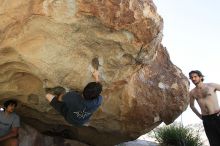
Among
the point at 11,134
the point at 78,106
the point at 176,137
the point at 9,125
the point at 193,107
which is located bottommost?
the point at 176,137

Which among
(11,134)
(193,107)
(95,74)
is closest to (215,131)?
(193,107)

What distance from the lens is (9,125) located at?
→ 625 cm

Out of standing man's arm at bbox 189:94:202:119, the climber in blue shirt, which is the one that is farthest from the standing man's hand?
standing man's arm at bbox 189:94:202:119

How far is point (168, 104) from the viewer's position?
295 inches

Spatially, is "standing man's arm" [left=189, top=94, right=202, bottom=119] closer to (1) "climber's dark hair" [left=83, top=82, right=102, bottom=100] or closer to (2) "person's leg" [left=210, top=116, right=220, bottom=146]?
(2) "person's leg" [left=210, top=116, right=220, bottom=146]

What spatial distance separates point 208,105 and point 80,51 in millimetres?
2987

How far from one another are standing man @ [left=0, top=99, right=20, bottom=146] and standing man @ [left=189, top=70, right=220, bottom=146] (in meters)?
3.48

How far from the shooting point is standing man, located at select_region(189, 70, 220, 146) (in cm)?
661

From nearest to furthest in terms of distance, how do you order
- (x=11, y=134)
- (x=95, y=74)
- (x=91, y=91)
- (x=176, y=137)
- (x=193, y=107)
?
(x=91, y=91) → (x=95, y=74) → (x=11, y=134) → (x=193, y=107) → (x=176, y=137)

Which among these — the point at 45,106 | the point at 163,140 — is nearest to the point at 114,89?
the point at 45,106

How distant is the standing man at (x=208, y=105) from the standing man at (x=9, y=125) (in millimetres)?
3482

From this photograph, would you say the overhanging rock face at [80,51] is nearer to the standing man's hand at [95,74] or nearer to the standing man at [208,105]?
the standing man's hand at [95,74]

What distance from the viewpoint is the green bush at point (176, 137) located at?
394 inches

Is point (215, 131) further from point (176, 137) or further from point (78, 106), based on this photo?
point (176, 137)
